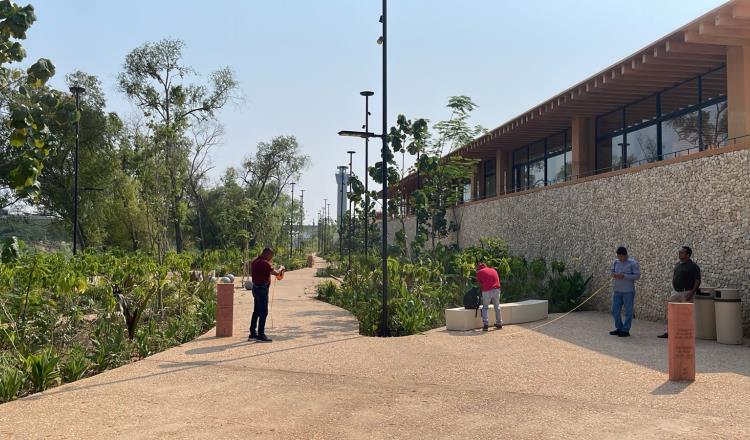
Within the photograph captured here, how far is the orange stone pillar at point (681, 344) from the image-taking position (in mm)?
6527

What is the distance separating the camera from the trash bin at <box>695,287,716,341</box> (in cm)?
954

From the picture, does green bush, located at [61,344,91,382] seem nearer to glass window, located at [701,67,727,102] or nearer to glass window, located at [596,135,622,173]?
glass window, located at [701,67,727,102]

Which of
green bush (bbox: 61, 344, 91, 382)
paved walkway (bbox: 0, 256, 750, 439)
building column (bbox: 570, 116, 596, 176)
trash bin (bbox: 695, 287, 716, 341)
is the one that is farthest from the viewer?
building column (bbox: 570, 116, 596, 176)

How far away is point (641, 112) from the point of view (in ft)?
54.4

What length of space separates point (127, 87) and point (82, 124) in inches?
221

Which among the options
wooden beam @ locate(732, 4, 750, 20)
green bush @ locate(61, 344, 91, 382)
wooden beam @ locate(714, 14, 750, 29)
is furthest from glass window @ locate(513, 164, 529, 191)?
green bush @ locate(61, 344, 91, 382)

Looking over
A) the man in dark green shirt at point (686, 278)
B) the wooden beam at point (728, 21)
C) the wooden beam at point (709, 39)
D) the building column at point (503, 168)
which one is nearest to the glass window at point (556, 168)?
the building column at point (503, 168)

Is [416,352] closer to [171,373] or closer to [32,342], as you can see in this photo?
[171,373]

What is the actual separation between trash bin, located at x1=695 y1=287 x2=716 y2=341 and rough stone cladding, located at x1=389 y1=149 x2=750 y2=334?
0.63 metres

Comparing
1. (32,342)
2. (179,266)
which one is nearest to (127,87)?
(179,266)

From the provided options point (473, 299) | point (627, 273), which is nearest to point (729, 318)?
point (627, 273)

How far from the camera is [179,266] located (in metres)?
15.0

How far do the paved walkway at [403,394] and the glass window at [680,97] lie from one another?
Result: 8137 mm

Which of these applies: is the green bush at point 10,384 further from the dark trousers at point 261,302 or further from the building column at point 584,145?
the building column at point 584,145
